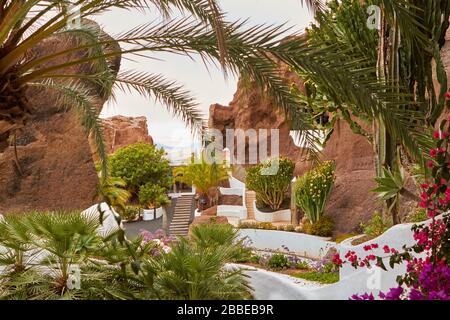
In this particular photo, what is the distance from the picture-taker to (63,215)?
351cm

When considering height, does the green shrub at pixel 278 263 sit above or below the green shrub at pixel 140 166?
below

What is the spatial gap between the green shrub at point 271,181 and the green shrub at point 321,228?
2.39 m

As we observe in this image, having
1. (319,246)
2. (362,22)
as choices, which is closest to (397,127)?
(362,22)

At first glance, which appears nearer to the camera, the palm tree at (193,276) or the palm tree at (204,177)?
the palm tree at (193,276)

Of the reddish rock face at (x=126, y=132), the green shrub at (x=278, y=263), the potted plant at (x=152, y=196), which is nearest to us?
the green shrub at (x=278, y=263)

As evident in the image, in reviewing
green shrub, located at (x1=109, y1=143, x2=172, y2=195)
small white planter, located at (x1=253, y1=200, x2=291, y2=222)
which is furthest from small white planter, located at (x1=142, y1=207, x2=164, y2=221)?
small white planter, located at (x1=253, y1=200, x2=291, y2=222)

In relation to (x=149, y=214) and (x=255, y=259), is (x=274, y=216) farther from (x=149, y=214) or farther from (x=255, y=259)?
(x=149, y=214)

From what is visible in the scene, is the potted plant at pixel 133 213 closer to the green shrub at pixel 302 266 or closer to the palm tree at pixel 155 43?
the green shrub at pixel 302 266

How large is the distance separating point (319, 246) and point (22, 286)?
6388 millimetres

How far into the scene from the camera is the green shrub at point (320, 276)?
692cm

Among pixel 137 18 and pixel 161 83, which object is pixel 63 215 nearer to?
pixel 161 83

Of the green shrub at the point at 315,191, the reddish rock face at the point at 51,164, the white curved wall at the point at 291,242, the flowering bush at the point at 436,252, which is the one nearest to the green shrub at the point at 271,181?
the green shrub at the point at 315,191

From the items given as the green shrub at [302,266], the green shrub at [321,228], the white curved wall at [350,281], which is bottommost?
the green shrub at [302,266]

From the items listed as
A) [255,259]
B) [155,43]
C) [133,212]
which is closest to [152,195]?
[133,212]
